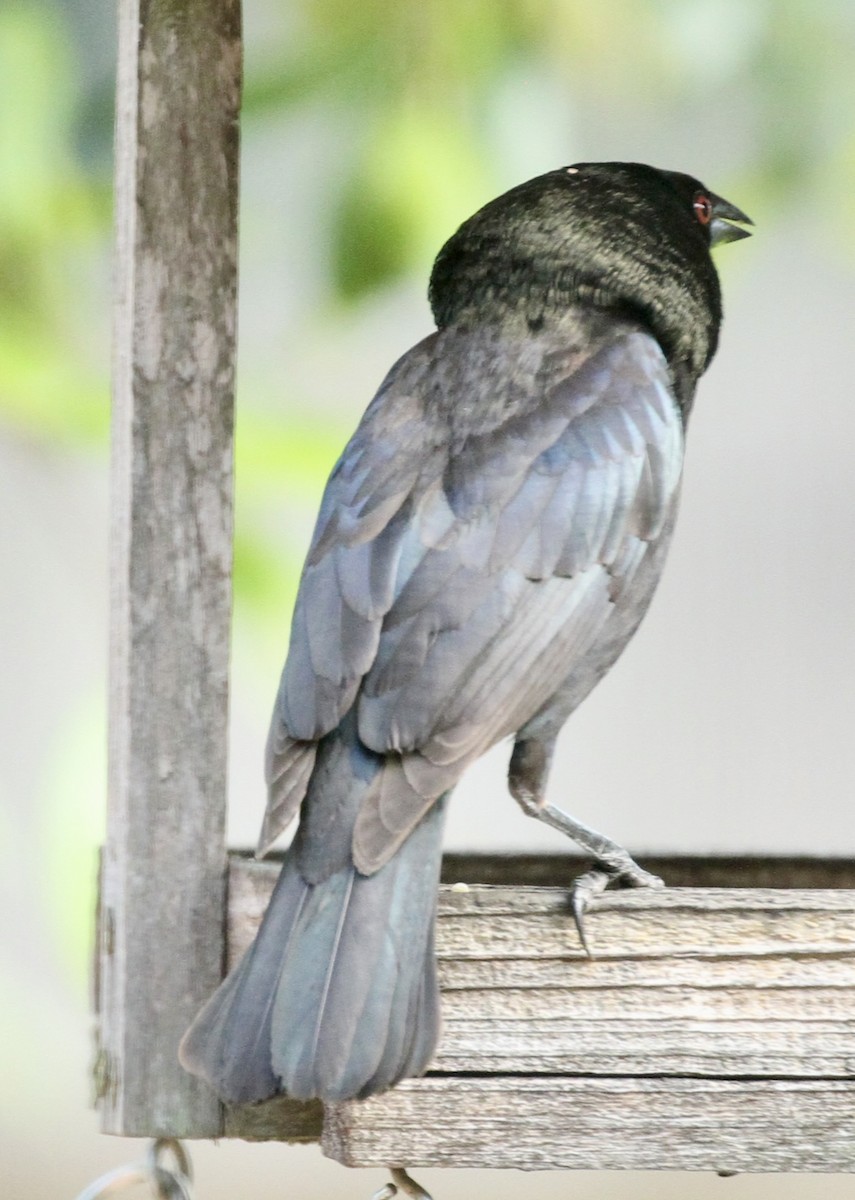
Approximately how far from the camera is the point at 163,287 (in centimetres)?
197

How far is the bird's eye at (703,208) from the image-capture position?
2639 millimetres

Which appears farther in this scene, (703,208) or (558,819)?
(703,208)

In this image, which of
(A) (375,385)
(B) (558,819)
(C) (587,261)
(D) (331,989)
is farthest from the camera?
(A) (375,385)

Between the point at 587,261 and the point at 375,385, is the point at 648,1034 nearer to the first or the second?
the point at 587,261

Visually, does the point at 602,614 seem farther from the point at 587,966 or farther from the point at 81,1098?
the point at 81,1098

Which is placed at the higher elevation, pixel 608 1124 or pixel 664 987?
pixel 664 987

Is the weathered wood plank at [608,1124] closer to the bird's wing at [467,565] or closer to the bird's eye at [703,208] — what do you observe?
the bird's wing at [467,565]

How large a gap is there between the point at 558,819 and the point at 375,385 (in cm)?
158

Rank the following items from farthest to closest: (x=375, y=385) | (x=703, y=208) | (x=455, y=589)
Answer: (x=375, y=385) < (x=703, y=208) < (x=455, y=589)

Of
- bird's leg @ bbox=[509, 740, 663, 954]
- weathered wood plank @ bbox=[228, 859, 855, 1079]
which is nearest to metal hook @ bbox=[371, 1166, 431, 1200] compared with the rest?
weathered wood plank @ bbox=[228, 859, 855, 1079]

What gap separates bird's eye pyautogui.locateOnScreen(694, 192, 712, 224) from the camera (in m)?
2.64

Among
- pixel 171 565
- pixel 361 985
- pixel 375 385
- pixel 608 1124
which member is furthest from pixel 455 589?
pixel 375 385

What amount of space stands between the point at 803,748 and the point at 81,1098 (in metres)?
1.78

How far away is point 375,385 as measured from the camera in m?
3.58
